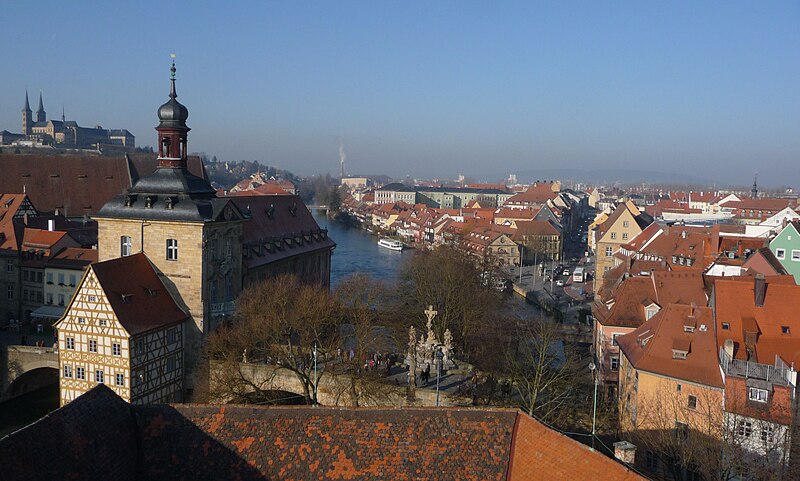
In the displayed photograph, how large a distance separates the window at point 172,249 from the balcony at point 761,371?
21860 mm

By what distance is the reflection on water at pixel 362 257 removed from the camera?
241 ft

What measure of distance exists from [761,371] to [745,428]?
1.86 metres

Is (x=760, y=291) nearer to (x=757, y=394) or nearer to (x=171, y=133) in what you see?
(x=757, y=394)

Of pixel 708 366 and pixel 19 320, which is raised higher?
pixel 708 366

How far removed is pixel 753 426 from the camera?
72.4ft

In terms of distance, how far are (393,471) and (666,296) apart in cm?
2384

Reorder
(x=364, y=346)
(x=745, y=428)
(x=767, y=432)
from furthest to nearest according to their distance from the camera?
(x=364, y=346), (x=745, y=428), (x=767, y=432)

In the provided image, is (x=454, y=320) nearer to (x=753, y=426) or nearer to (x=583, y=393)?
(x=583, y=393)

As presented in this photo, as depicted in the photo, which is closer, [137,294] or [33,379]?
[137,294]

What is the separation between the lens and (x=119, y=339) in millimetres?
28188

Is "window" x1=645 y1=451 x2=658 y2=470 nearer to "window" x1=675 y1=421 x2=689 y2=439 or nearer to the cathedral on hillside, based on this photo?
"window" x1=675 y1=421 x2=689 y2=439

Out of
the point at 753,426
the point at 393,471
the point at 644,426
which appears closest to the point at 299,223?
the point at 644,426

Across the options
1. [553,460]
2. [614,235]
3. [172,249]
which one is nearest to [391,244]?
[614,235]

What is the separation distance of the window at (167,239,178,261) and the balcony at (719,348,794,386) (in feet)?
71.7
